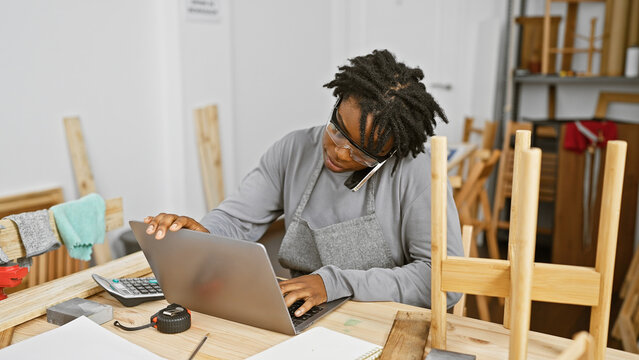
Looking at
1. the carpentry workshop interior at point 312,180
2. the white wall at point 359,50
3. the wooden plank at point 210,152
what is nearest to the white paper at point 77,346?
the carpentry workshop interior at point 312,180

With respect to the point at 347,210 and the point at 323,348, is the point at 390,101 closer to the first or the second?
the point at 347,210

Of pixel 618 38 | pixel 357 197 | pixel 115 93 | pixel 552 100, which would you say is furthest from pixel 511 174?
pixel 357 197

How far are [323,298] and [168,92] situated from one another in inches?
82.5

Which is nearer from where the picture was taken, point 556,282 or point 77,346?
point 556,282

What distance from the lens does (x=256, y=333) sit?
1.16 m

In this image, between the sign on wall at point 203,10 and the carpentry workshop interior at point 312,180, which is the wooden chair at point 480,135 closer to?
the carpentry workshop interior at point 312,180

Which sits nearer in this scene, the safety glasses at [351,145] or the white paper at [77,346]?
the white paper at [77,346]

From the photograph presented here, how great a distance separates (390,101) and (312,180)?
1.16ft

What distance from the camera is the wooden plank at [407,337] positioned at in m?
1.06

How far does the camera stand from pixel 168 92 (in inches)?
121

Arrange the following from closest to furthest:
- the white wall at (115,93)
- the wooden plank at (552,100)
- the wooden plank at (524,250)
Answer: the wooden plank at (524,250), the white wall at (115,93), the wooden plank at (552,100)

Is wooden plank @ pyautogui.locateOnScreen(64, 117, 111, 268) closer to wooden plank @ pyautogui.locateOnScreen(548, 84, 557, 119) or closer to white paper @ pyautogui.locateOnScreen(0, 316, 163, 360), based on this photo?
white paper @ pyautogui.locateOnScreen(0, 316, 163, 360)

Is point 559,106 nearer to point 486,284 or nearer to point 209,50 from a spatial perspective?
point 209,50

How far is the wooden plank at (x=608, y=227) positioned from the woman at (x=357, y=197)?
51 centimetres
